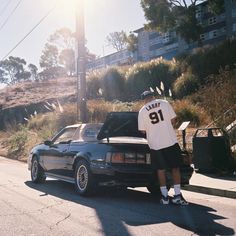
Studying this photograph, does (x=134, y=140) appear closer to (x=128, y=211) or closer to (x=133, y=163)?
(x=133, y=163)

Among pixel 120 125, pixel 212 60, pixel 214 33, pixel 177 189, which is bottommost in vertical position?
pixel 177 189

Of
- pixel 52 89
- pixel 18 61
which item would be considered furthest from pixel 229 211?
pixel 18 61

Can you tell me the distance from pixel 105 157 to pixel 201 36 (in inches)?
2238

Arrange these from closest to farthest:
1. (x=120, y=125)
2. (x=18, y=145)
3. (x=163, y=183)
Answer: (x=163, y=183) < (x=120, y=125) < (x=18, y=145)

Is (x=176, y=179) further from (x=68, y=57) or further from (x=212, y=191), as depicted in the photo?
(x=68, y=57)

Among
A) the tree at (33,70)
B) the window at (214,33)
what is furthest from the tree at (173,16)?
the tree at (33,70)

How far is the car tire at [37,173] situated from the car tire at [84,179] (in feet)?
7.51

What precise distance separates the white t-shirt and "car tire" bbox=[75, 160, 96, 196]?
1369mm

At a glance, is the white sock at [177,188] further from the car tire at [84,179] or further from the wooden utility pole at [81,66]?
the wooden utility pole at [81,66]

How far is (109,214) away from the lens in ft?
24.5

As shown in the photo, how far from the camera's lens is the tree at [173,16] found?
42.1 m

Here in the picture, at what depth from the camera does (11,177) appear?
13070mm

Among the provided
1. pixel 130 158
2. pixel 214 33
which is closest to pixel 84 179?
pixel 130 158

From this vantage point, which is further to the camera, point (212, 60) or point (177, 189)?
point (212, 60)
